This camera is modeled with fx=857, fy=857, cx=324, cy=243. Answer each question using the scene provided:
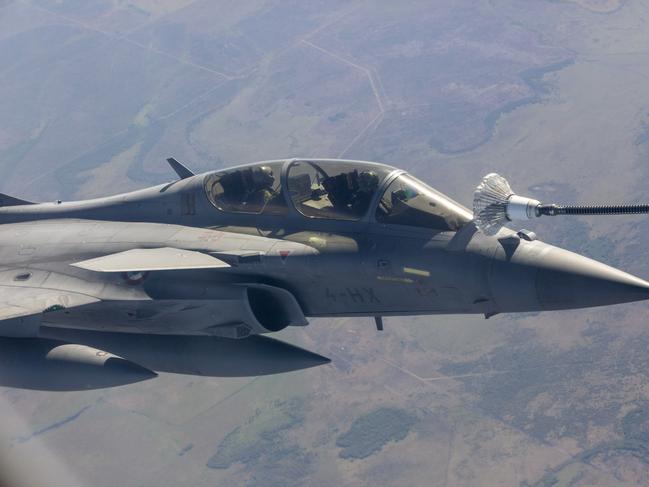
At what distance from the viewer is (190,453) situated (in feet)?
391

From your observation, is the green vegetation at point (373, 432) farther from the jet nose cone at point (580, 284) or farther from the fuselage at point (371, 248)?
the jet nose cone at point (580, 284)

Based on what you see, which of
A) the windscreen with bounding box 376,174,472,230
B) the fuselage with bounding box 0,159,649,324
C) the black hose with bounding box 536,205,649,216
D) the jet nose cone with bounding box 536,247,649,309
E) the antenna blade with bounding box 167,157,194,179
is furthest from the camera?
the antenna blade with bounding box 167,157,194,179

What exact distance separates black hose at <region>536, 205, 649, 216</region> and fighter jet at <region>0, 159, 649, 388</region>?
0.09 metres

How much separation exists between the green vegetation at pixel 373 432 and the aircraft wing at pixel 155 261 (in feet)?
352

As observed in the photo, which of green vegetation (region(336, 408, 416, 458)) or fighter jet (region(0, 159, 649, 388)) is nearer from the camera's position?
fighter jet (region(0, 159, 649, 388))

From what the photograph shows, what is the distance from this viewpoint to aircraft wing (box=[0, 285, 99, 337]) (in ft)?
51.5

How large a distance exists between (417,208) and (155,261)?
15.8ft

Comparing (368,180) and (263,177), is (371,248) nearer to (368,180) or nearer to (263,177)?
(368,180)

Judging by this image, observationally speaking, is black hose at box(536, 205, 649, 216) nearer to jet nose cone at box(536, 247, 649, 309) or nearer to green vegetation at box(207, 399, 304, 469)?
jet nose cone at box(536, 247, 649, 309)

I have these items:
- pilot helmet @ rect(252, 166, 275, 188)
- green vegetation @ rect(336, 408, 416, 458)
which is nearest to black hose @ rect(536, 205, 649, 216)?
pilot helmet @ rect(252, 166, 275, 188)

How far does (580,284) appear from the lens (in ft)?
41.2

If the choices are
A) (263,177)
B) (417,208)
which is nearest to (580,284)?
(417,208)

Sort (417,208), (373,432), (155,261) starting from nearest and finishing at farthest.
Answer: (417,208)
(155,261)
(373,432)

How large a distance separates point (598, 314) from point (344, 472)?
53.1 m
